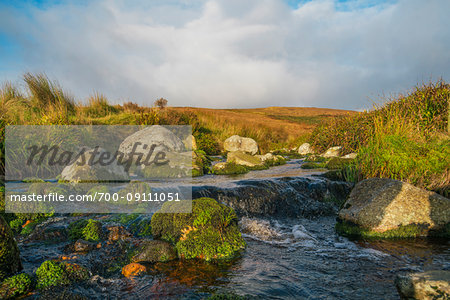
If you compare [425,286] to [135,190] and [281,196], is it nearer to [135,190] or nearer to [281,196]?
[281,196]

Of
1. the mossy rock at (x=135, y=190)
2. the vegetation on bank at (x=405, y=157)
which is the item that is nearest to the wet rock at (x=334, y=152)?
the vegetation on bank at (x=405, y=157)

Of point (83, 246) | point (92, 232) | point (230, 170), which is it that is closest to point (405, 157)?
point (230, 170)

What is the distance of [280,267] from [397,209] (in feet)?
9.48

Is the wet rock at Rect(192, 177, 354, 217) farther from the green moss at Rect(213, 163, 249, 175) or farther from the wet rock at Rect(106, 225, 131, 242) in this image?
the green moss at Rect(213, 163, 249, 175)

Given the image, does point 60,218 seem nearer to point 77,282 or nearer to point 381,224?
point 77,282

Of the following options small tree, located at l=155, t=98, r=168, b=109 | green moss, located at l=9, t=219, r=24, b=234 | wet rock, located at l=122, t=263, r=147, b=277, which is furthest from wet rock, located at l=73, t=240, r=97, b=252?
small tree, located at l=155, t=98, r=168, b=109

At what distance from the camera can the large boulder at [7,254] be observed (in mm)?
3083

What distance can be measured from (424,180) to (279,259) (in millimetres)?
4909

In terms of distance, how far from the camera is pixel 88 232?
14.6ft

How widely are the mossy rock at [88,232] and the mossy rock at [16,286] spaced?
1.32 meters

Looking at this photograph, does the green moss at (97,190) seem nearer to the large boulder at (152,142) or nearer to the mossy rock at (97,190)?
the mossy rock at (97,190)

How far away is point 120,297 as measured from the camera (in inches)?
121

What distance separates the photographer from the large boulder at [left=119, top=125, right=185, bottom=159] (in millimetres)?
11826

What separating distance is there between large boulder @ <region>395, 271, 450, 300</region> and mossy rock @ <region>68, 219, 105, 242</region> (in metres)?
4.06
